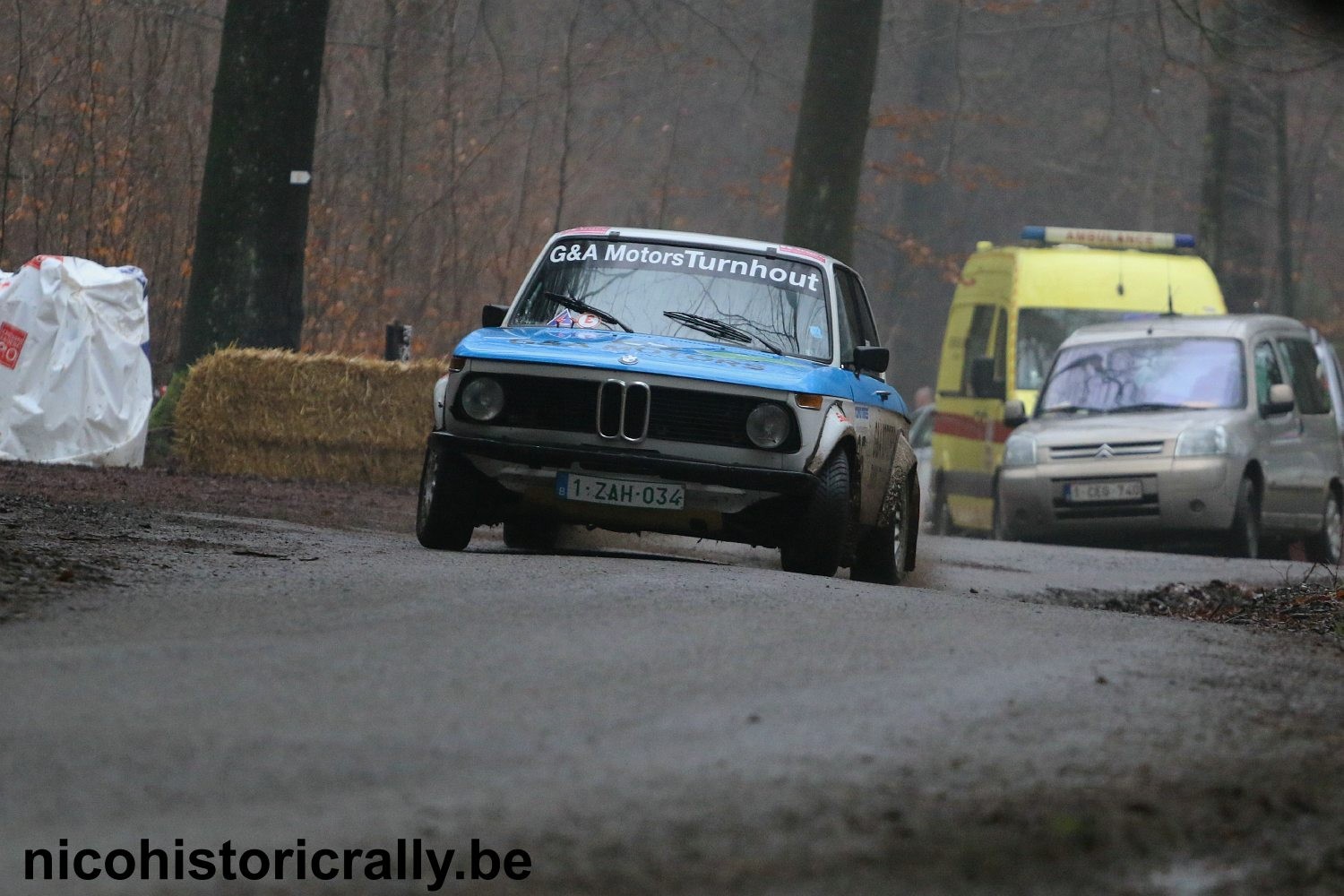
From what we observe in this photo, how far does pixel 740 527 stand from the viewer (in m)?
9.98

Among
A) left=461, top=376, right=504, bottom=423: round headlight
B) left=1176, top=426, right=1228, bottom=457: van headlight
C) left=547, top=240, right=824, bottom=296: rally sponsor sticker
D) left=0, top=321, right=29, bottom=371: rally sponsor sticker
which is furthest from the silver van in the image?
left=461, top=376, right=504, bottom=423: round headlight

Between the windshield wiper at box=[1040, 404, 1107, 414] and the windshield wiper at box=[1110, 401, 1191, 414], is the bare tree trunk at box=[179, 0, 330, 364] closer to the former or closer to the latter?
the windshield wiper at box=[1040, 404, 1107, 414]

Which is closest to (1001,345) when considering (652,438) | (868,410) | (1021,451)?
(1021,451)

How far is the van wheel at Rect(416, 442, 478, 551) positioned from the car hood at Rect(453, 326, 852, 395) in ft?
1.69

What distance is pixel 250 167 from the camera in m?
19.1

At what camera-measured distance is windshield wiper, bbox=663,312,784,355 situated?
1073cm

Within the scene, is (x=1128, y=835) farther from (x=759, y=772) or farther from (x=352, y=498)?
(x=352, y=498)

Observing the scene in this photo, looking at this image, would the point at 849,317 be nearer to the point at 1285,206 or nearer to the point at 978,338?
the point at 978,338

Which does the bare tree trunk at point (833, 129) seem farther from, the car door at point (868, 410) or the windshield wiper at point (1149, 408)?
the car door at point (868, 410)

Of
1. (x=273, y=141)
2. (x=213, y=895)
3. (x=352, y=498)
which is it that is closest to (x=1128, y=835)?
(x=213, y=895)

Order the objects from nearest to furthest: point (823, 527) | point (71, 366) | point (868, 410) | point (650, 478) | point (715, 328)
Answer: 1. point (650, 478)
2. point (823, 527)
3. point (715, 328)
4. point (868, 410)
5. point (71, 366)

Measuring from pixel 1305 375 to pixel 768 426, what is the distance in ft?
38.8

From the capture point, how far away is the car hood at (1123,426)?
18.2 m

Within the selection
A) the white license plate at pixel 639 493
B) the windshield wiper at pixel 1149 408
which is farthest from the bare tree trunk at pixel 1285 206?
the white license plate at pixel 639 493
